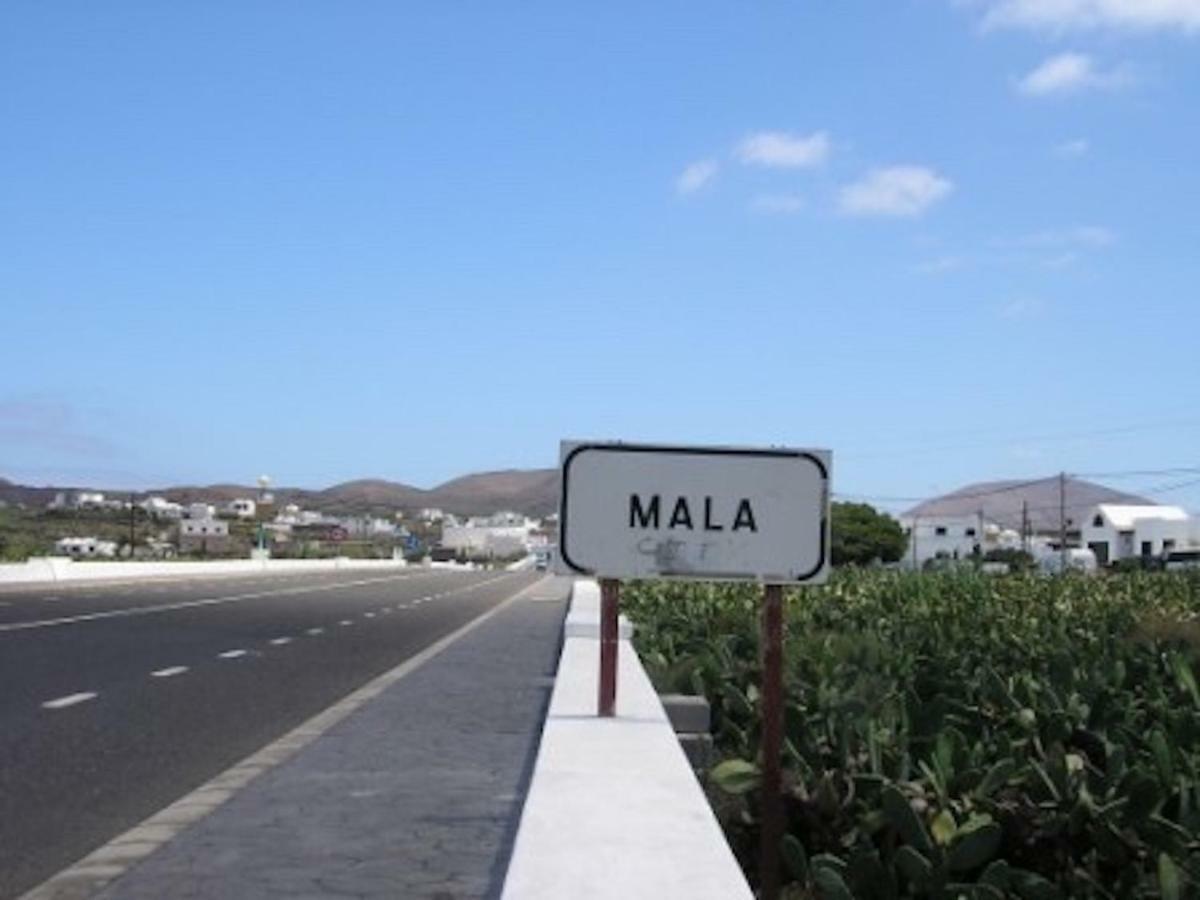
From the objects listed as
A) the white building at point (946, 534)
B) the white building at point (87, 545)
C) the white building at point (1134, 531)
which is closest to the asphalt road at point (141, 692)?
the white building at point (87, 545)

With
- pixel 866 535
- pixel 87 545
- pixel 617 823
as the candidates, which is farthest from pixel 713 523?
pixel 87 545

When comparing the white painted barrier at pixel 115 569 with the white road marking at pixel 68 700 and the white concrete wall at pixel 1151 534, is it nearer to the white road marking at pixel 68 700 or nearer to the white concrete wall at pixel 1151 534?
the white road marking at pixel 68 700

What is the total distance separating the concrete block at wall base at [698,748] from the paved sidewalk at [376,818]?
94cm

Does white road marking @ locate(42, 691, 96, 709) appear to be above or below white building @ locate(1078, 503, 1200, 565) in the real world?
below

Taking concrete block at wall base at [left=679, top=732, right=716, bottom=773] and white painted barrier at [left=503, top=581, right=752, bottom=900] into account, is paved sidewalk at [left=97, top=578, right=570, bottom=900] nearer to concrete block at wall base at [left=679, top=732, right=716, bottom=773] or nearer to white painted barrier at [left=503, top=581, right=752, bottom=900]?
white painted barrier at [left=503, top=581, right=752, bottom=900]

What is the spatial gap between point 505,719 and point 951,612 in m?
7.40

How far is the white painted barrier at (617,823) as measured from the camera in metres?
4.39

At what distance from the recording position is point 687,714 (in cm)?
963

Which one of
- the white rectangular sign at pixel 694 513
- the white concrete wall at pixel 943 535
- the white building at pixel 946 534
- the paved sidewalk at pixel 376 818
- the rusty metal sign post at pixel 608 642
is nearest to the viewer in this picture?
the white rectangular sign at pixel 694 513

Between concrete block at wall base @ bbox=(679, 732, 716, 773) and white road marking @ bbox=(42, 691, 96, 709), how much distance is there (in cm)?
729

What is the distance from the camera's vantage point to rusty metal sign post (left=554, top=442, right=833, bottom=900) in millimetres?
5910

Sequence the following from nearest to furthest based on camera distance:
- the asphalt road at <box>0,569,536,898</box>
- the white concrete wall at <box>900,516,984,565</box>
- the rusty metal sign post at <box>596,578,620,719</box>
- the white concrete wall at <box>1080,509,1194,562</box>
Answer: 1. the rusty metal sign post at <box>596,578,620,719</box>
2. the asphalt road at <box>0,569,536,898</box>
3. the white concrete wall at <box>1080,509,1194,562</box>
4. the white concrete wall at <box>900,516,984,565</box>

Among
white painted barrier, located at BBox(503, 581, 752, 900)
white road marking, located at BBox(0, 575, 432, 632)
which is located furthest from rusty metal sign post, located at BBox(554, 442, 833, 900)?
white road marking, located at BBox(0, 575, 432, 632)

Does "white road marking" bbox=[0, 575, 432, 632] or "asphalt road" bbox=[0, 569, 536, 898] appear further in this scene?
"white road marking" bbox=[0, 575, 432, 632]
